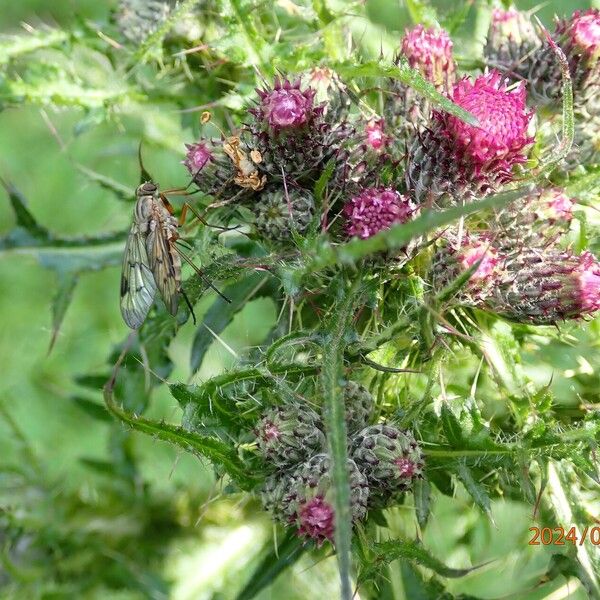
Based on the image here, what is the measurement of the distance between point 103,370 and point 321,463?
144 inches

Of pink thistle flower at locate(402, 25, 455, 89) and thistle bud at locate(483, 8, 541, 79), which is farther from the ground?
pink thistle flower at locate(402, 25, 455, 89)

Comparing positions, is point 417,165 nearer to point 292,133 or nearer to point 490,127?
point 490,127

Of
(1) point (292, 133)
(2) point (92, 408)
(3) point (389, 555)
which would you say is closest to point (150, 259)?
(1) point (292, 133)

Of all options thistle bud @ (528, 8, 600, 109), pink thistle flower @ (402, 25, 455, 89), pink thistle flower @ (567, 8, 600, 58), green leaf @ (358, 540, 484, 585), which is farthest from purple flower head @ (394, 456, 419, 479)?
pink thistle flower @ (567, 8, 600, 58)

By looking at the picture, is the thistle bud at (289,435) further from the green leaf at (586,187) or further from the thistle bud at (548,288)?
the green leaf at (586,187)

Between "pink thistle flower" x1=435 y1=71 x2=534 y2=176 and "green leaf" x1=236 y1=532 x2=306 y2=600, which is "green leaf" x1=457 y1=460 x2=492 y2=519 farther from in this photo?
"pink thistle flower" x1=435 y1=71 x2=534 y2=176

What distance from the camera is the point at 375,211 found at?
282 centimetres

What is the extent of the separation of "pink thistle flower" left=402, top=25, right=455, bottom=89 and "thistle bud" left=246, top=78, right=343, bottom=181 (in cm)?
46

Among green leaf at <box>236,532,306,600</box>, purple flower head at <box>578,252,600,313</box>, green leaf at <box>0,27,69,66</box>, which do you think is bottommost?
green leaf at <box>236,532,306,600</box>

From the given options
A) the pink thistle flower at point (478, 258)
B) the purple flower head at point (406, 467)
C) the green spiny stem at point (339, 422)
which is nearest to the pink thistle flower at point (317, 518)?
the green spiny stem at point (339, 422)

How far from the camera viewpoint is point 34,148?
335 inches

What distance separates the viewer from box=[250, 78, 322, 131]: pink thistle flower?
291 cm

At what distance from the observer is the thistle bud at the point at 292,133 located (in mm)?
2920
